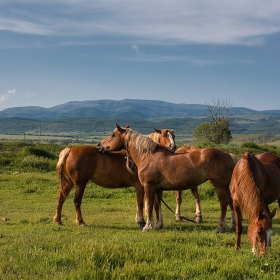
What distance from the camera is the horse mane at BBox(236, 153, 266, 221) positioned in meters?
6.00

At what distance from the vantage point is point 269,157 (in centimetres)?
958

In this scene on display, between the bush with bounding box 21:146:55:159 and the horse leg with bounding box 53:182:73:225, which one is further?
the bush with bounding box 21:146:55:159

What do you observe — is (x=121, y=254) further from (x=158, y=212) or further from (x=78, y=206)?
(x=78, y=206)

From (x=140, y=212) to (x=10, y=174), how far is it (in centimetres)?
1170

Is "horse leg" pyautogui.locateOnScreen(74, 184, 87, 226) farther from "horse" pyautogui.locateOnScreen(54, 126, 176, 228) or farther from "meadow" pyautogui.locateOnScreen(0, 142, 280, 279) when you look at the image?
"meadow" pyautogui.locateOnScreen(0, 142, 280, 279)

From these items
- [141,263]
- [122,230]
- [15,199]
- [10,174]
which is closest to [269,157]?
[122,230]

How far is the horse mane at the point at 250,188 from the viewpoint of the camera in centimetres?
600

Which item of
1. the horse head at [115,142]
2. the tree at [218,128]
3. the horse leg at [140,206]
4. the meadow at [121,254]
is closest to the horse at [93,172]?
the horse leg at [140,206]

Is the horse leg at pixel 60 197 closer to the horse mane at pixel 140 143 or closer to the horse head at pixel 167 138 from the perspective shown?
the horse mane at pixel 140 143

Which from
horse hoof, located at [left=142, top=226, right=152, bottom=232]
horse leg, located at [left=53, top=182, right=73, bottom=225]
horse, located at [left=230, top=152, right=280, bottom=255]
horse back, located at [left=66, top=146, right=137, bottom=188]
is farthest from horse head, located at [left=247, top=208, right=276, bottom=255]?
horse leg, located at [left=53, top=182, right=73, bottom=225]

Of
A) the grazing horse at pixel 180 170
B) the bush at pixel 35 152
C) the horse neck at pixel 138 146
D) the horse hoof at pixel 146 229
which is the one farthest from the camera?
the bush at pixel 35 152

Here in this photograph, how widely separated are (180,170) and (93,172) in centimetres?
248

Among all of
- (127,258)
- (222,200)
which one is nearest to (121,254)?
(127,258)

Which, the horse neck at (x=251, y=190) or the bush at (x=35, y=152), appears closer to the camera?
the horse neck at (x=251, y=190)
